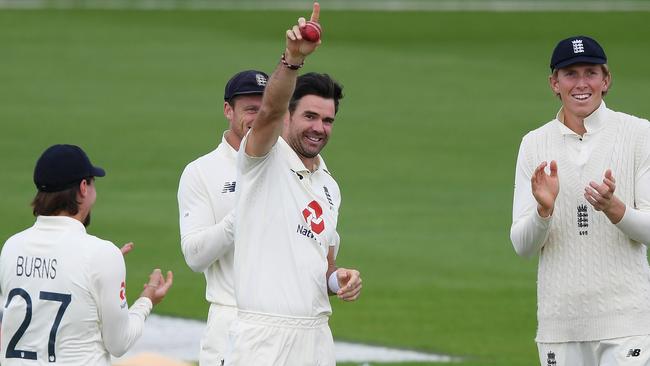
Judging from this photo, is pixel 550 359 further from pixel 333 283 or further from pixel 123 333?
pixel 123 333

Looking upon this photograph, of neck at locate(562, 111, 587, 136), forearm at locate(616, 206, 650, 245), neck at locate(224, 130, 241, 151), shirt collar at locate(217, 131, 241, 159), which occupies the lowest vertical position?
forearm at locate(616, 206, 650, 245)

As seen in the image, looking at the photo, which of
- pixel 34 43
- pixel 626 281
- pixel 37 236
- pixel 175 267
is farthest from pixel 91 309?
pixel 34 43

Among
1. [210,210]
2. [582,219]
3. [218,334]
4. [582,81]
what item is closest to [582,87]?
[582,81]

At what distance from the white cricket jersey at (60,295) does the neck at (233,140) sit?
136 cm

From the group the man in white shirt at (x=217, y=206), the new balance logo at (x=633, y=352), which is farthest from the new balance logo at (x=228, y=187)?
the new balance logo at (x=633, y=352)

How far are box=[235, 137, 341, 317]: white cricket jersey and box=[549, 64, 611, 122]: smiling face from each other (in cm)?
142

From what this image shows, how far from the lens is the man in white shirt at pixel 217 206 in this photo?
23.1ft

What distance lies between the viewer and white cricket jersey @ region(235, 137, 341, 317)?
6.15 m

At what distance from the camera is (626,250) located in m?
6.65

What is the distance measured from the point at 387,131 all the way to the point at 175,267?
956cm

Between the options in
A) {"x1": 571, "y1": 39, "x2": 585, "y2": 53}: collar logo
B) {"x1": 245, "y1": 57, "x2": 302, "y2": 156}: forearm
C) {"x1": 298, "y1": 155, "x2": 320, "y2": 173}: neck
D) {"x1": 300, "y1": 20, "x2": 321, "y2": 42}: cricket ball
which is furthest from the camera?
{"x1": 571, "y1": 39, "x2": 585, "y2": 53}: collar logo

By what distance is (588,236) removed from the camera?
6680 millimetres

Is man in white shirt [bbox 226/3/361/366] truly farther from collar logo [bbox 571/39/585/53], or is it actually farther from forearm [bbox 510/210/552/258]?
collar logo [bbox 571/39/585/53]

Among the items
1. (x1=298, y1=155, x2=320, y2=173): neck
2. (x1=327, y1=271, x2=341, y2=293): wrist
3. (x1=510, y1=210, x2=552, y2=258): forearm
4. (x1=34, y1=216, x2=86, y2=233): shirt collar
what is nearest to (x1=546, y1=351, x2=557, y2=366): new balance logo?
(x1=510, y1=210, x2=552, y2=258): forearm
